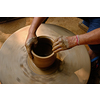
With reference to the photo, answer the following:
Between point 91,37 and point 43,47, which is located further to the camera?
point 43,47

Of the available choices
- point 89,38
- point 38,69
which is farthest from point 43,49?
point 89,38

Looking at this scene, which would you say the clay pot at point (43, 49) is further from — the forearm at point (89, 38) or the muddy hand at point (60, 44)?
the forearm at point (89, 38)

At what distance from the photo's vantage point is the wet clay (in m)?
1.17

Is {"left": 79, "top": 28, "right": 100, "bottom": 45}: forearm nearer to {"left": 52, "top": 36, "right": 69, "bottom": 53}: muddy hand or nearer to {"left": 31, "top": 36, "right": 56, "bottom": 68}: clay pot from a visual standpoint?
{"left": 52, "top": 36, "right": 69, "bottom": 53}: muddy hand

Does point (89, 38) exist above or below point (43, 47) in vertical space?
above

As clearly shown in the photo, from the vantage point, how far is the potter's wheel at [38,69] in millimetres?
1158

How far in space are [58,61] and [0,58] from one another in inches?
27.1

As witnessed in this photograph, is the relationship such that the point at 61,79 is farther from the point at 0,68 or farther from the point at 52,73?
the point at 0,68

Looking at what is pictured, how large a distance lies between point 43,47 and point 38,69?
10.5 inches

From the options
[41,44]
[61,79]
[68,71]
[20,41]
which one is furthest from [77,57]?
[20,41]

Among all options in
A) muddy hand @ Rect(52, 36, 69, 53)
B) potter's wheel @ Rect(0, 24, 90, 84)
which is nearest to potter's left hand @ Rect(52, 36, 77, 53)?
muddy hand @ Rect(52, 36, 69, 53)

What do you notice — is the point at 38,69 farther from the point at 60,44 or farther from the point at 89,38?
the point at 89,38

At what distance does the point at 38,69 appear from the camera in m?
1.23

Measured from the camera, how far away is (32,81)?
1140 millimetres
